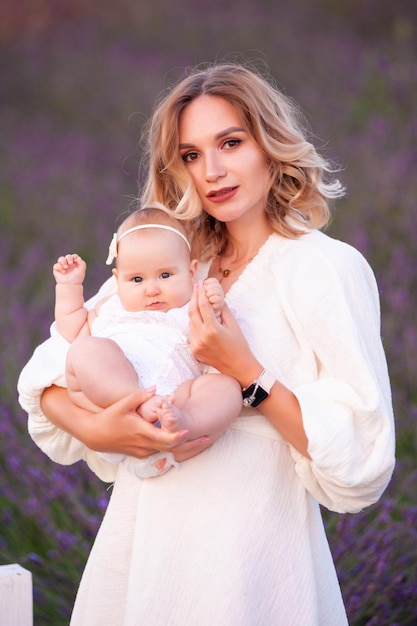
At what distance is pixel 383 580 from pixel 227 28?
5741 millimetres

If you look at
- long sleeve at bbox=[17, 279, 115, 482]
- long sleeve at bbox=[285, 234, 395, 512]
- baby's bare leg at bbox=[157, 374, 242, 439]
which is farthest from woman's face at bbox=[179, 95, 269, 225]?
baby's bare leg at bbox=[157, 374, 242, 439]

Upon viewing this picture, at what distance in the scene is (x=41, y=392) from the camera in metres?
2.39

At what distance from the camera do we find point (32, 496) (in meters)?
3.63

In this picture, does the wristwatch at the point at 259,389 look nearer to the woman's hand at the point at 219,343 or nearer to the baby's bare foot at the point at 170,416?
the woman's hand at the point at 219,343

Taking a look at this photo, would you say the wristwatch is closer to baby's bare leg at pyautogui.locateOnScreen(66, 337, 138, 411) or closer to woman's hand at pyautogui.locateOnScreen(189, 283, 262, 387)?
woman's hand at pyautogui.locateOnScreen(189, 283, 262, 387)

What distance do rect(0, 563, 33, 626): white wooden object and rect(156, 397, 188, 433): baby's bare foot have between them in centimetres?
49

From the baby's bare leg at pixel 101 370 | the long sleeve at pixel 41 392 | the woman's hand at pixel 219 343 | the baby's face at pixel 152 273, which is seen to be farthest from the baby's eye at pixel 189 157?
the baby's bare leg at pixel 101 370

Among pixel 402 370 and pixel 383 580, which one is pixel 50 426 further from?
pixel 402 370

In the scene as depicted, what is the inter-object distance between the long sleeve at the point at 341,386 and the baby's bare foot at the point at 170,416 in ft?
1.01

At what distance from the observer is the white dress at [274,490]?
84.8 inches

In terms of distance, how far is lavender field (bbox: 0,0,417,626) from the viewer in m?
3.41

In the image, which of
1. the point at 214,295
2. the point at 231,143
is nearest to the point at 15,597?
the point at 214,295

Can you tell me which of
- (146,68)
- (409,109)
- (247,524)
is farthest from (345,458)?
(146,68)

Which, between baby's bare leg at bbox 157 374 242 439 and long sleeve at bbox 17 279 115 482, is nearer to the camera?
baby's bare leg at bbox 157 374 242 439
